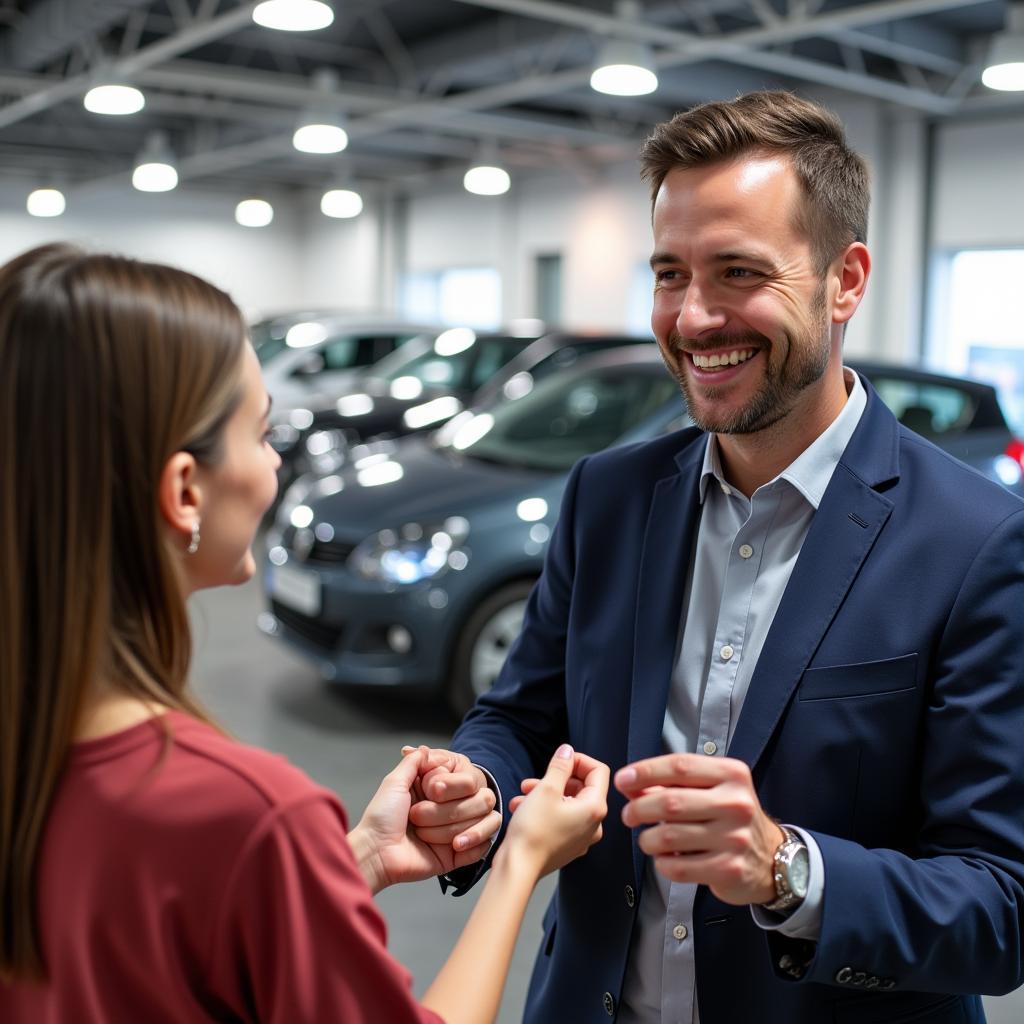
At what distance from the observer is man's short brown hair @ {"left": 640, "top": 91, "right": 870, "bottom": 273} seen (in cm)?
155

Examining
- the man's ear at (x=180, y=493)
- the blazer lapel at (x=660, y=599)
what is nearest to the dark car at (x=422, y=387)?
the blazer lapel at (x=660, y=599)

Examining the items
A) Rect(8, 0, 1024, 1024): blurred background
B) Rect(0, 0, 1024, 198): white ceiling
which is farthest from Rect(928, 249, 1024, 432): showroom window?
Rect(0, 0, 1024, 198): white ceiling

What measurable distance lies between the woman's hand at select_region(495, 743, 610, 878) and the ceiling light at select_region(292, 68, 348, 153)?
9.39 meters

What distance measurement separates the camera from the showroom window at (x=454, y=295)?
18672 millimetres

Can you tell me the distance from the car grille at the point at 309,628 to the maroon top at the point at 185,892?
384 cm

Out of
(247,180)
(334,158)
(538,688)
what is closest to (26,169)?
(247,180)

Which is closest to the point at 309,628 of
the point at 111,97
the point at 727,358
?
the point at 727,358

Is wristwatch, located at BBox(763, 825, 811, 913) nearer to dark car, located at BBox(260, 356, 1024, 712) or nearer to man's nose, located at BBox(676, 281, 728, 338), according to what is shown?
man's nose, located at BBox(676, 281, 728, 338)

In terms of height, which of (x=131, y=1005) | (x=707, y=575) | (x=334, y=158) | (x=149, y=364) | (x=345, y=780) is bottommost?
(x=345, y=780)

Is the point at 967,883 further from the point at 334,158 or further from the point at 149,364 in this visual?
the point at 334,158

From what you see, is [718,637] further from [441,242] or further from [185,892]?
[441,242]

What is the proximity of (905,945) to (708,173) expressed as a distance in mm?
973

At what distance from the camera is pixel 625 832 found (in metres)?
1.61

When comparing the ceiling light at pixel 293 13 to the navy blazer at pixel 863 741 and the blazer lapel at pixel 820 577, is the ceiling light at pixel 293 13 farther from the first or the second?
the blazer lapel at pixel 820 577
